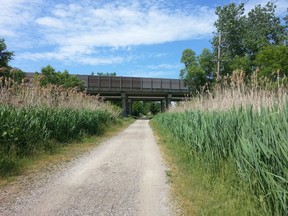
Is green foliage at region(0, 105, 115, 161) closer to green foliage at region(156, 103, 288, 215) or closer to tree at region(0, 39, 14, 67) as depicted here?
green foliage at region(156, 103, 288, 215)

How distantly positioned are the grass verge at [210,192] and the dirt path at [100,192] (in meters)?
0.31

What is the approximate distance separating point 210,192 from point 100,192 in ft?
6.94

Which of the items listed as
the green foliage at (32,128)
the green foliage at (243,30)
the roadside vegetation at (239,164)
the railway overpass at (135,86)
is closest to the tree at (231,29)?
the green foliage at (243,30)

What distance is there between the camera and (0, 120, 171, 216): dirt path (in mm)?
4996

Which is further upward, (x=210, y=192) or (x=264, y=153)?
(x=264, y=153)

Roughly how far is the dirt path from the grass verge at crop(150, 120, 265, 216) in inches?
12.4

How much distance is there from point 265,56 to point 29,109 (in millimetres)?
25236

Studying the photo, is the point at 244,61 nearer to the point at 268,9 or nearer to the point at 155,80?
the point at 268,9

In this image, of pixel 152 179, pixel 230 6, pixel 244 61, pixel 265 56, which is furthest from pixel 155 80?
pixel 152 179

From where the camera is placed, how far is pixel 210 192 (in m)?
5.59

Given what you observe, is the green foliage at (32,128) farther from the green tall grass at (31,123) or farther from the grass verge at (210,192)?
the grass verge at (210,192)

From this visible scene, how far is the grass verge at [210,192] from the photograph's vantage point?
4.61 m

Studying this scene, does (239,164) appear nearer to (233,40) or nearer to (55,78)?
(55,78)

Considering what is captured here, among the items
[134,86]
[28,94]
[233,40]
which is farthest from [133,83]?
[28,94]
